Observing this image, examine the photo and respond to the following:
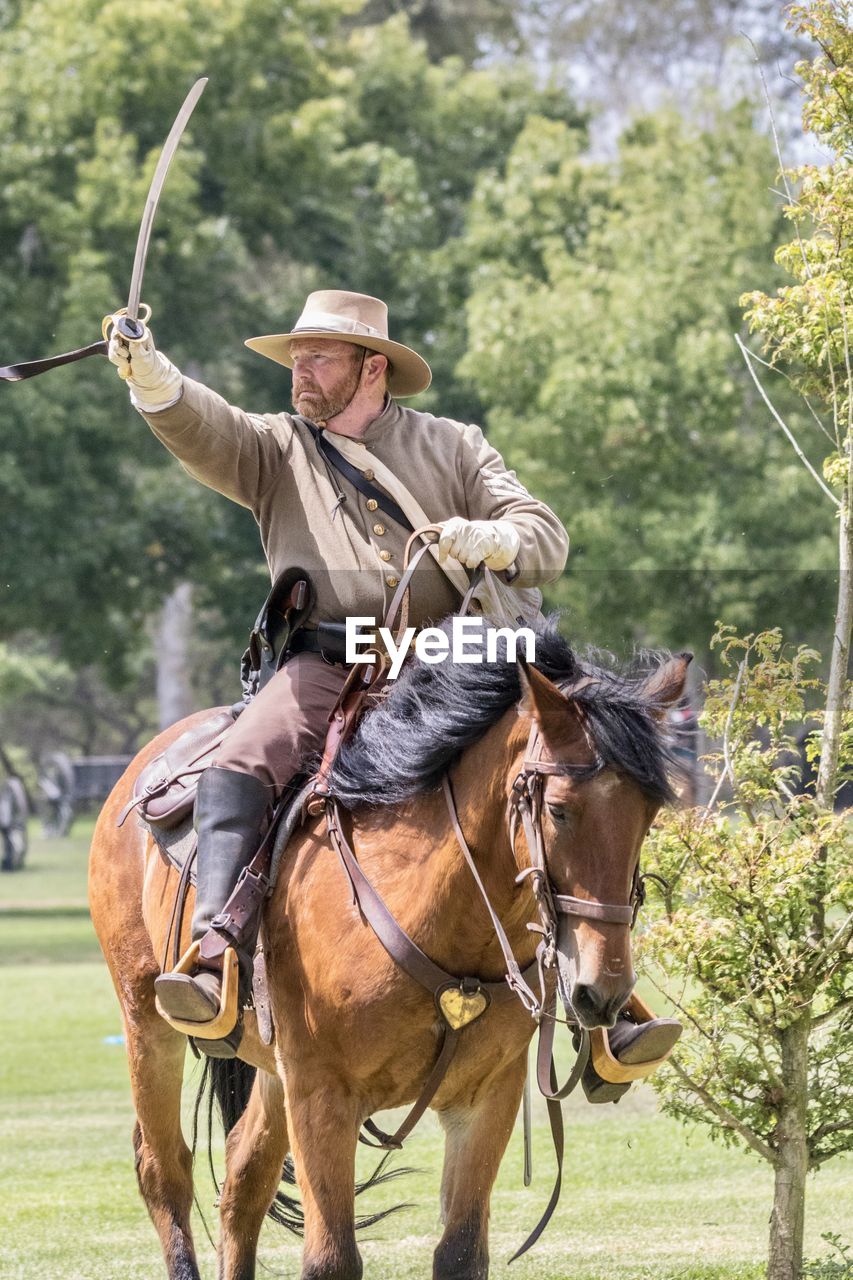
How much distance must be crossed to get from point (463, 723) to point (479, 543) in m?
0.55

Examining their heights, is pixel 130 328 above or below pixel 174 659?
above

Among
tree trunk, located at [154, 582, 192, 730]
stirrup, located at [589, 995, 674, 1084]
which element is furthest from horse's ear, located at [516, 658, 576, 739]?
tree trunk, located at [154, 582, 192, 730]

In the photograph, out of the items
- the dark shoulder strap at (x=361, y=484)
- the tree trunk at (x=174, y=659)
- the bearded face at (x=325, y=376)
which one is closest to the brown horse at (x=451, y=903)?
Result: the dark shoulder strap at (x=361, y=484)

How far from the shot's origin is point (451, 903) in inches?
208

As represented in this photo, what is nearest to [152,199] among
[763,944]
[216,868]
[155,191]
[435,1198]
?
[155,191]

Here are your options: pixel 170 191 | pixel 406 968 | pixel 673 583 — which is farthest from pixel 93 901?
pixel 170 191

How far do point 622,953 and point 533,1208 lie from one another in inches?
225

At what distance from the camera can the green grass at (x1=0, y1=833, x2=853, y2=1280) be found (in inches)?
330

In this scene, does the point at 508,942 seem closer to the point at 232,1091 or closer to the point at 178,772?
the point at 178,772

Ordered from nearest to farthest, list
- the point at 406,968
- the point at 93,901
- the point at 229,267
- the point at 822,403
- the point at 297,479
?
the point at 406,968 < the point at 297,479 < the point at 93,901 < the point at 822,403 < the point at 229,267

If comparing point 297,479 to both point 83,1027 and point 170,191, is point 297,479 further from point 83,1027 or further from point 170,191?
point 170,191

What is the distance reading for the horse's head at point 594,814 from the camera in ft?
15.3

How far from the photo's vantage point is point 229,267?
28625 mm

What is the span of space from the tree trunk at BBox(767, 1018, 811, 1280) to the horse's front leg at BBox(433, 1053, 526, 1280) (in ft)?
5.33
